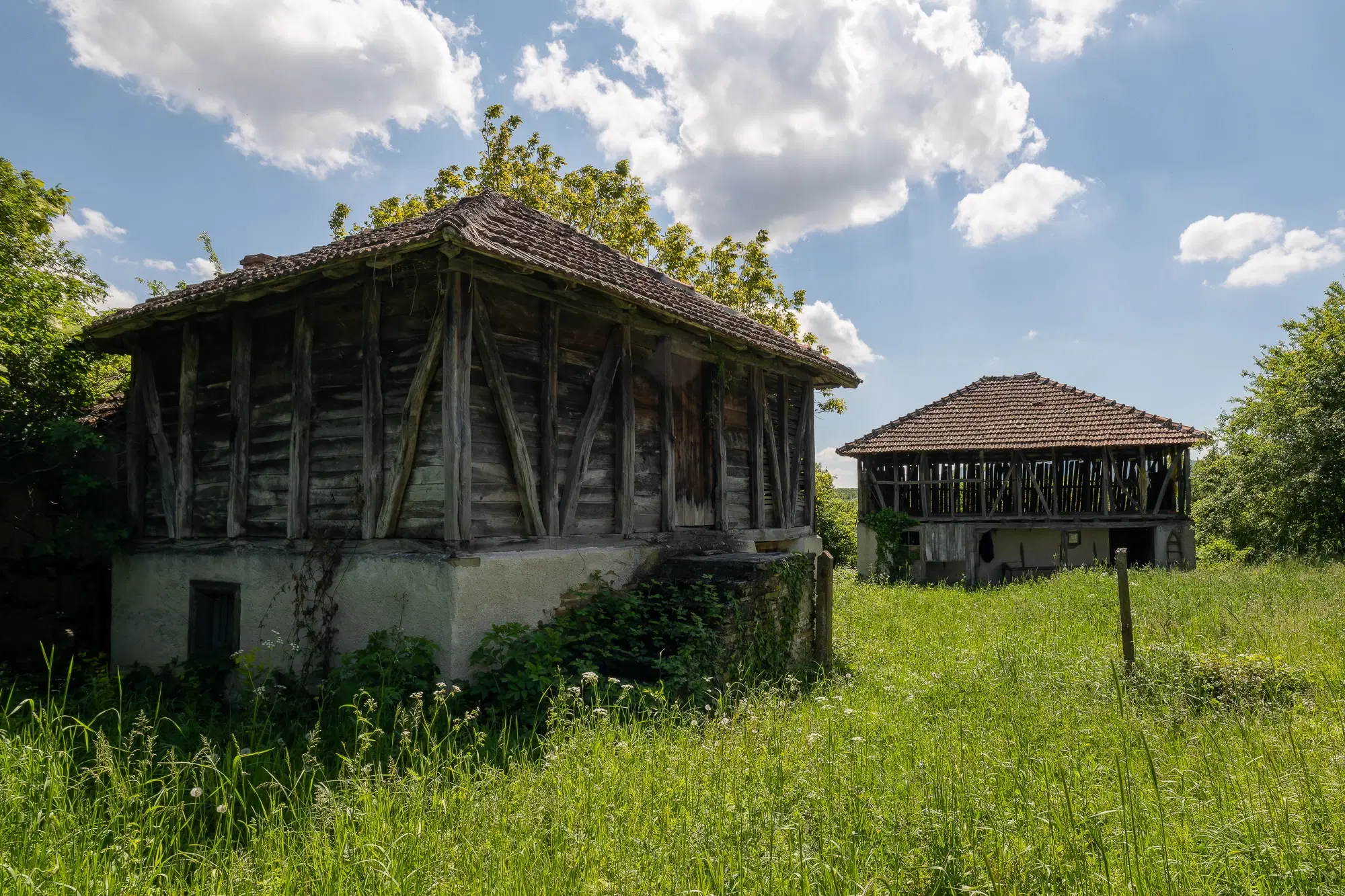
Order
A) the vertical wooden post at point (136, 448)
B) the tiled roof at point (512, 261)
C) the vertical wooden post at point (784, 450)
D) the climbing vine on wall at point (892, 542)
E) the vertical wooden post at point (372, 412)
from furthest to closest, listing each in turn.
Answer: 1. the climbing vine on wall at point (892, 542)
2. the vertical wooden post at point (784, 450)
3. the vertical wooden post at point (136, 448)
4. the vertical wooden post at point (372, 412)
5. the tiled roof at point (512, 261)

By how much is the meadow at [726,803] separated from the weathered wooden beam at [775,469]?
19.2 feet

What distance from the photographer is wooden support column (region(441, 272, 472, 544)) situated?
6.95 meters

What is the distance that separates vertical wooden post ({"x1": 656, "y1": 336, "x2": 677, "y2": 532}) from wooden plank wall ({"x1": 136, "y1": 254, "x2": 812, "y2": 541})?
3cm

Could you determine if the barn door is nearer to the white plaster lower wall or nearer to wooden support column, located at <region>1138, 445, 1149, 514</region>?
the white plaster lower wall

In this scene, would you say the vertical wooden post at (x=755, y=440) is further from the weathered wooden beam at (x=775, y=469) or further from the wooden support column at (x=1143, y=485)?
the wooden support column at (x=1143, y=485)

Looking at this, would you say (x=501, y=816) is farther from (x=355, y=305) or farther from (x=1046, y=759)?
(x=355, y=305)

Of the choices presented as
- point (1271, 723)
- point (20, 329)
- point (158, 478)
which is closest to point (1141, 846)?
point (1271, 723)

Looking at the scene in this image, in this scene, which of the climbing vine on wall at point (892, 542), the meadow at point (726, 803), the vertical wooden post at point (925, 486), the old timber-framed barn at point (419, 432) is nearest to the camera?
the meadow at point (726, 803)

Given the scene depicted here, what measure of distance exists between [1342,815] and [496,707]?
524 centimetres

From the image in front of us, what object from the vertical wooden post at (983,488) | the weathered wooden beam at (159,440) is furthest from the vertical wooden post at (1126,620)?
the vertical wooden post at (983,488)

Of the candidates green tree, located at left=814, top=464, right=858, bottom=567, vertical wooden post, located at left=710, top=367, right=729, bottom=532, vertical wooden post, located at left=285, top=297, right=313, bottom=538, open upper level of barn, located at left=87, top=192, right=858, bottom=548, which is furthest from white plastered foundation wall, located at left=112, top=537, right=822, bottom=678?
green tree, located at left=814, top=464, right=858, bottom=567

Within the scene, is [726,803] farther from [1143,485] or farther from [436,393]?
[1143,485]

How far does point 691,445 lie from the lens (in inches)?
415

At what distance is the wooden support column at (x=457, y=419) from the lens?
22.8 feet
